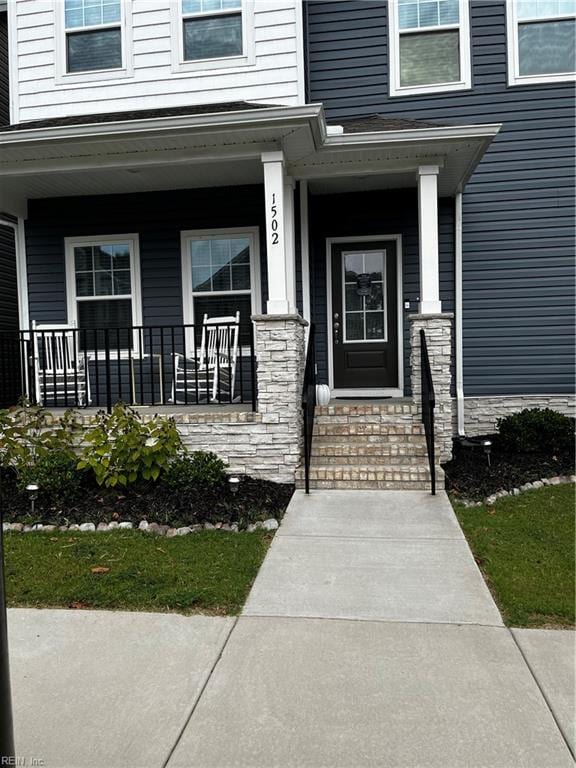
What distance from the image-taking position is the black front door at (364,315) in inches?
299

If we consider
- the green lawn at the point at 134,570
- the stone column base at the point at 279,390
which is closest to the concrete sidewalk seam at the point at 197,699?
the green lawn at the point at 134,570

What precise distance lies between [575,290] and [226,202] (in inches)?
182

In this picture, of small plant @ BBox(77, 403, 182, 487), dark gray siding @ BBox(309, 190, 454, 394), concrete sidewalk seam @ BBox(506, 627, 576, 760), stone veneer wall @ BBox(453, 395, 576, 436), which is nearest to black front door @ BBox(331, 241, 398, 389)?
dark gray siding @ BBox(309, 190, 454, 394)

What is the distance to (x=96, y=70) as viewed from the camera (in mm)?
7520

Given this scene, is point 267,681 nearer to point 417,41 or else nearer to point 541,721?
point 541,721

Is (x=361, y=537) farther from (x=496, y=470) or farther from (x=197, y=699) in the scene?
(x=496, y=470)

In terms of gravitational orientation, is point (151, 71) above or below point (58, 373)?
above

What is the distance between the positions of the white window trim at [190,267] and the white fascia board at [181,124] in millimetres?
1953

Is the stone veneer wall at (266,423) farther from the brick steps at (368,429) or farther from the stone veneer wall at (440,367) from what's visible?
the stone veneer wall at (440,367)

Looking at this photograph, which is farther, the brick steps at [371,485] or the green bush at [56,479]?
the brick steps at [371,485]

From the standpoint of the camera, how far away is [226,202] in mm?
7480

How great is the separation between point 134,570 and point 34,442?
241 cm

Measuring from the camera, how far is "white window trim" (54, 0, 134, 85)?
7.39 metres

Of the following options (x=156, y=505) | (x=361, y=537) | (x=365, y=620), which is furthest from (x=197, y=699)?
(x=156, y=505)
